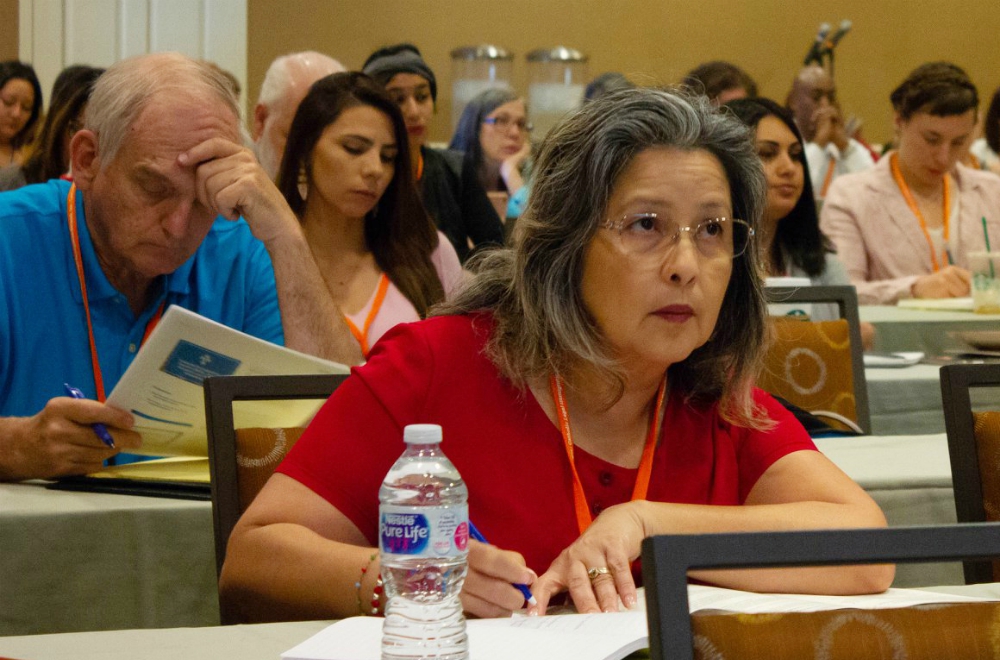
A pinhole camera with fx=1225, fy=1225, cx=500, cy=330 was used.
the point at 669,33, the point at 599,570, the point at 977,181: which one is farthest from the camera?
the point at 669,33

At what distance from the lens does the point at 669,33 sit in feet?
31.5

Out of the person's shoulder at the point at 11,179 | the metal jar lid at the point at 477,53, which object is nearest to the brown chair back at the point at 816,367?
the person's shoulder at the point at 11,179

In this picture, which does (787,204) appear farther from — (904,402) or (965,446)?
(965,446)

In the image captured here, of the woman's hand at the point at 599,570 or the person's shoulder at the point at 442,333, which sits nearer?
the woman's hand at the point at 599,570

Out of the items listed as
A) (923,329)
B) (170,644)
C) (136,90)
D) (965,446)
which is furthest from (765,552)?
(923,329)

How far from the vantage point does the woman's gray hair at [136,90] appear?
6.98ft

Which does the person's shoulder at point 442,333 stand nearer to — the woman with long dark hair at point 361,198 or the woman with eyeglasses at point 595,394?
the woman with eyeglasses at point 595,394

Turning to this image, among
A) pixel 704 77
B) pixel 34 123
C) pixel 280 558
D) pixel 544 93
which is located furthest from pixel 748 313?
pixel 544 93

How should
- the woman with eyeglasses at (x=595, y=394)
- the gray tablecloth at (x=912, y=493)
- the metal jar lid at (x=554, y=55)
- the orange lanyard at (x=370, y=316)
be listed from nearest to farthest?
the woman with eyeglasses at (x=595, y=394)
the gray tablecloth at (x=912, y=493)
the orange lanyard at (x=370, y=316)
the metal jar lid at (x=554, y=55)

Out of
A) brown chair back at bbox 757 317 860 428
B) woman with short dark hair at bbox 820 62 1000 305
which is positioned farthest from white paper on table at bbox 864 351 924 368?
woman with short dark hair at bbox 820 62 1000 305

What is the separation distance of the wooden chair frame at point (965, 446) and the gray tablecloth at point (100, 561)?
108 centimetres

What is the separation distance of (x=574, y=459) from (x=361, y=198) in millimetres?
1767

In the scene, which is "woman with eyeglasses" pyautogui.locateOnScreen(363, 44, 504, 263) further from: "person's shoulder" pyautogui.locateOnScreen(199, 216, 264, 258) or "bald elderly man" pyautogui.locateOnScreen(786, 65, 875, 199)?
"bald elderly man" pyautogui.locateOnScreen(786, 65, 875, 199)

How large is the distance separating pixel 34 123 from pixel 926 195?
388cm
